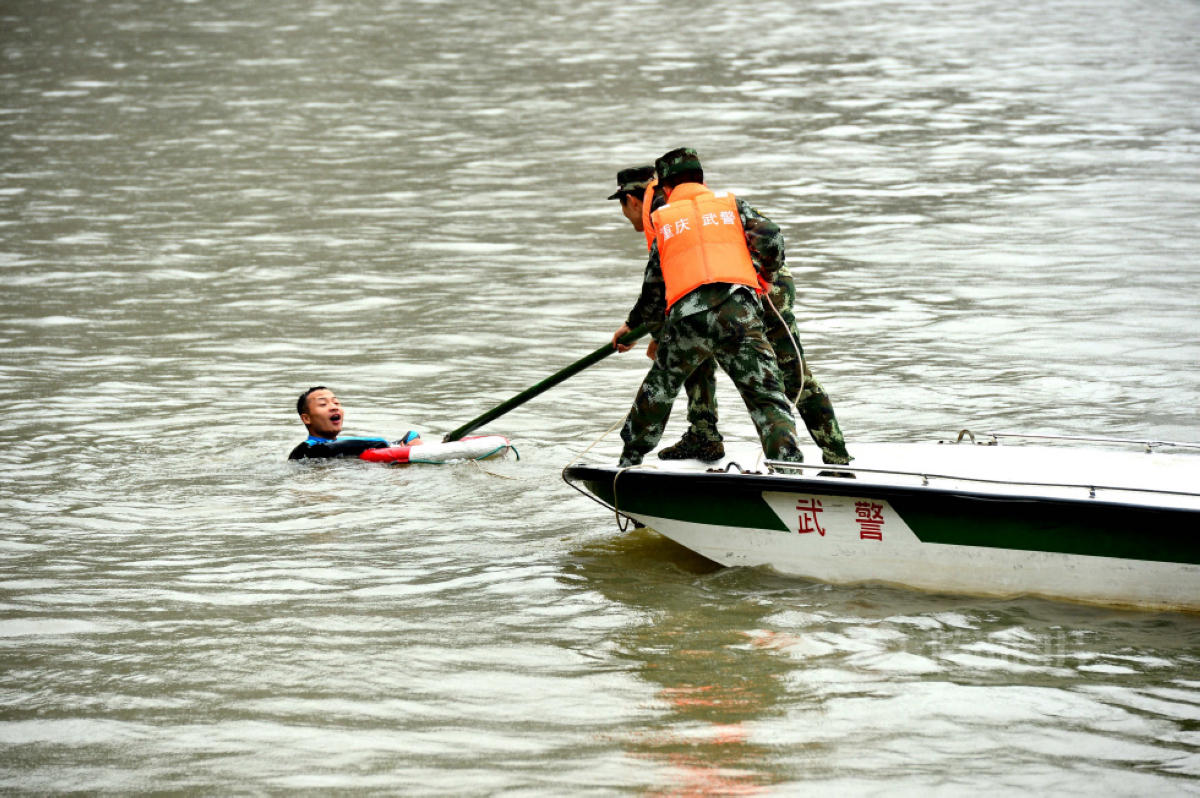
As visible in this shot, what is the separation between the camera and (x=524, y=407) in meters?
12.2

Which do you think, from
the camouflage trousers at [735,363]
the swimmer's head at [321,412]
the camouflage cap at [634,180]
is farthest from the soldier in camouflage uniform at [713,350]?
the swimmer's head at [321,412]

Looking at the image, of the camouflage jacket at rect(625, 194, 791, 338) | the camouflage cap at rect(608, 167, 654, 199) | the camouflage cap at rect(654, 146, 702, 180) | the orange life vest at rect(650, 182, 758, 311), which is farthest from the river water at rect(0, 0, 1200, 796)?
the camouflage cap at rect(654, 146, 702, 180)

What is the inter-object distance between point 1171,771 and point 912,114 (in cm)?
1970

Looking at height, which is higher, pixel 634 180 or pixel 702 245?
pixel 634 180

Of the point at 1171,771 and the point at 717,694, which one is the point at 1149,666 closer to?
the point at 1171,771

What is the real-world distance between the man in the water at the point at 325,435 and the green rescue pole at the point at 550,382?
0.38m

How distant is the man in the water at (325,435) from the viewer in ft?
35.0

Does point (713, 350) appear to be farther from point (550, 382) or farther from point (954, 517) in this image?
point (550, 382)

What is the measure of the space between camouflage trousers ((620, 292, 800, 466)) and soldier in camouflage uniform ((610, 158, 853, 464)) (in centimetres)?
21

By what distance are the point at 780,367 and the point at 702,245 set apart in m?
0.84

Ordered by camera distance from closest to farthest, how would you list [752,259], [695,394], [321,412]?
1. [752,259]
2. [695,394]
3. [321,412]

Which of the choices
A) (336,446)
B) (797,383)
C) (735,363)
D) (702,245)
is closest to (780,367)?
(797,383)

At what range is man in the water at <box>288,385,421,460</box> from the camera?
35.0ft

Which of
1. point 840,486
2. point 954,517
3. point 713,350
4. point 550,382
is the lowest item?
point 954,517
